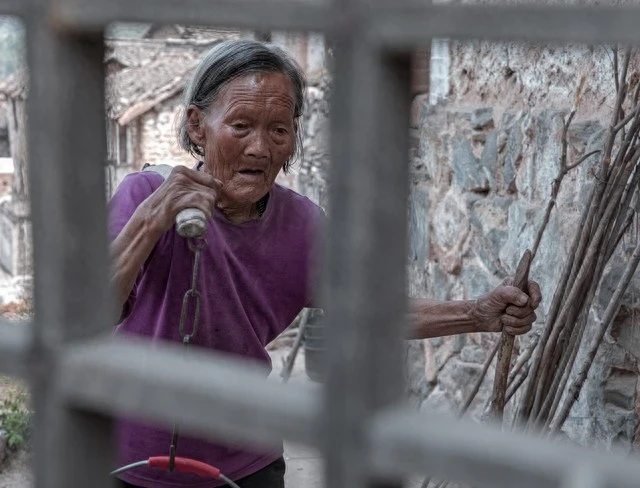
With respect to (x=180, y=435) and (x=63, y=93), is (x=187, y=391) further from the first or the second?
(x=180, y=435)

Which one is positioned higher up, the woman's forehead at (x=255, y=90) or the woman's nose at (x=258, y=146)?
the woman's forehead at (x=255, y=90)

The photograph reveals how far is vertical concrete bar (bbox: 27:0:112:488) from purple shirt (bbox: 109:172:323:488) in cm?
131

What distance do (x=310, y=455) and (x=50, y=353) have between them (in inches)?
169

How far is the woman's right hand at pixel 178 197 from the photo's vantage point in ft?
6.75

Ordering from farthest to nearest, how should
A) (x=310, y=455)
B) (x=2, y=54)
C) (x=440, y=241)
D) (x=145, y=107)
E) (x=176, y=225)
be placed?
1. (x=2, y=54)
2. (x=145, y=107)
3. (x=310, y=455)
4. (x=440, y=241)
5. (x=176, y=225)

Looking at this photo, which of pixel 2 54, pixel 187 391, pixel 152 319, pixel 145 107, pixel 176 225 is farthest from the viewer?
pixel 2 54

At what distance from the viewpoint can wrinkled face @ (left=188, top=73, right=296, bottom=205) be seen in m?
2.29

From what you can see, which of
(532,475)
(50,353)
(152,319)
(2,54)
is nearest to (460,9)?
(532,475)

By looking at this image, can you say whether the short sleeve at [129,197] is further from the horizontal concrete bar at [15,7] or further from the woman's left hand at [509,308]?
the horizontal concrete bar at [15,7]


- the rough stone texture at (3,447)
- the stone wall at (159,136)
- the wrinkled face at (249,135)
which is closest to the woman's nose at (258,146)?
the wrinkled face at (249,135)

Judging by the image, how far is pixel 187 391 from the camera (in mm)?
770

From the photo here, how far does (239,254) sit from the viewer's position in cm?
233

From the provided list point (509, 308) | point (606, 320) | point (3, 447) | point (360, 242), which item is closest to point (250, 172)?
point (509, 308)

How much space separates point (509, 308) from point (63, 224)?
5.07ft
